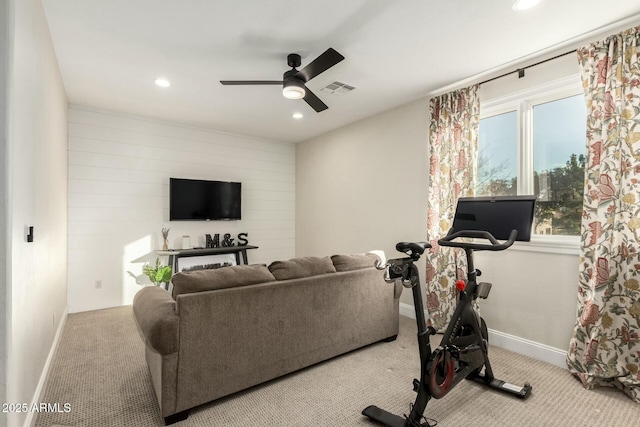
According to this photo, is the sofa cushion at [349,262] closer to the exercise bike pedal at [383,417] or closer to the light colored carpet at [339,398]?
the light colored carpet at [339,398]

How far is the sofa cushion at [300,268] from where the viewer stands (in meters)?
2.39

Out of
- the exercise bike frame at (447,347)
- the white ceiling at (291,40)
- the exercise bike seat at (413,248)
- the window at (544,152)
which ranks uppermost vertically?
the white ceiling at (291,40)

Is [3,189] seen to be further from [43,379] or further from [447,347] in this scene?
[447,347]

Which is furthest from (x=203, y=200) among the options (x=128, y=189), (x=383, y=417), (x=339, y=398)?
(x=383, y=417)

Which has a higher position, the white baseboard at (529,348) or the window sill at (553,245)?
the window sill at (553,245)

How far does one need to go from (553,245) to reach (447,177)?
115cm

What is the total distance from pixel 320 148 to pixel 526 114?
3.20 metres

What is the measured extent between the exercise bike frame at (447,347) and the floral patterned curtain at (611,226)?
635 millimetres

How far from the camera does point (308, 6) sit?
218 cm

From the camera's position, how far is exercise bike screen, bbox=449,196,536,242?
2084 mm

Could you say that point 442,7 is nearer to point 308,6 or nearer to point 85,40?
point 308,6

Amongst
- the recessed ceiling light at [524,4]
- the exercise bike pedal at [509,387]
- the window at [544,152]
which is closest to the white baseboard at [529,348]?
the exercise bike pedal at [509,387]

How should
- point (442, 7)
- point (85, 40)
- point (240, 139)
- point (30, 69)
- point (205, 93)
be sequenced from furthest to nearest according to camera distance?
point (240, 139), point (205, 93), point (85, 40), point (442, 7), point (30, 69)

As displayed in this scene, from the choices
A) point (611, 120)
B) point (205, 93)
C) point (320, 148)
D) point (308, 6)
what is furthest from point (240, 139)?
point (611, 120)
